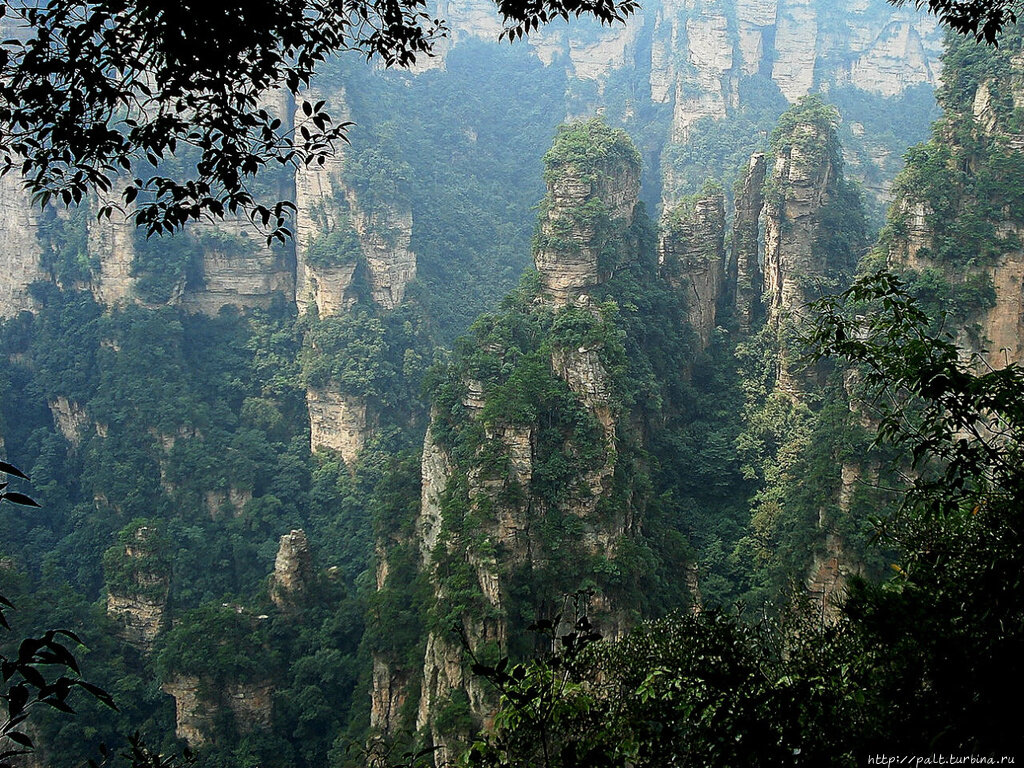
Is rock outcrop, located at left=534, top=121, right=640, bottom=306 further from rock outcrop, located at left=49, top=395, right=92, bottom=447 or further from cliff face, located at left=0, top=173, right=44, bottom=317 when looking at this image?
cliff face, located at left=0, top=173, right=44, bottom=317

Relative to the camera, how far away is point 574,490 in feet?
56.0

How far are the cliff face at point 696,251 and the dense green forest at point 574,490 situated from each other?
8 centimetres

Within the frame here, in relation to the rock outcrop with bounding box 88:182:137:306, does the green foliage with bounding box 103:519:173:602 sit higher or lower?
lower

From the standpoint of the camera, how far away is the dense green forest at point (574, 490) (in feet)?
16.0

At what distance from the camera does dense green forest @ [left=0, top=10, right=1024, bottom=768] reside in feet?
16.0

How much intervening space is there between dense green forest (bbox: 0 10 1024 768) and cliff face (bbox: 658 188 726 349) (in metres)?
0.08

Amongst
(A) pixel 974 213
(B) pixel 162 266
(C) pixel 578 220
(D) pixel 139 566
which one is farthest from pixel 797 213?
(B) pixel 162 266

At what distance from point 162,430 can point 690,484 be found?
2020 cm

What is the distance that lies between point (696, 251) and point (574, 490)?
10.9 meters

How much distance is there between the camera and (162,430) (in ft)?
106

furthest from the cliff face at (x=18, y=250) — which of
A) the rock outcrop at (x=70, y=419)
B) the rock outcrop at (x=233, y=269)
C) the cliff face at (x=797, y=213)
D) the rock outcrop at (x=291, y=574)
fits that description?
the cliff face at (x=797, y=213)

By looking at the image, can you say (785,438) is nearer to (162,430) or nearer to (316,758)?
(316,758)

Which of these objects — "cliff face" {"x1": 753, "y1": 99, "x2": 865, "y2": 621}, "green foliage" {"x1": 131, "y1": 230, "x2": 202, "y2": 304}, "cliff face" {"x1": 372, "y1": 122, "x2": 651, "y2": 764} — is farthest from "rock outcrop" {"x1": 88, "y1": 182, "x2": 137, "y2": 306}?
"cliff face" {"x1": 753, "y1": 99, "x2": 865, "y2": 621}

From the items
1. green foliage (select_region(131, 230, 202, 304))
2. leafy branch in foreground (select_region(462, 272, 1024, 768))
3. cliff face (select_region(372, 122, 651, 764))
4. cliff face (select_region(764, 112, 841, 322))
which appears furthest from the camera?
green foliage (select_region(131, 230, 202, 304))
